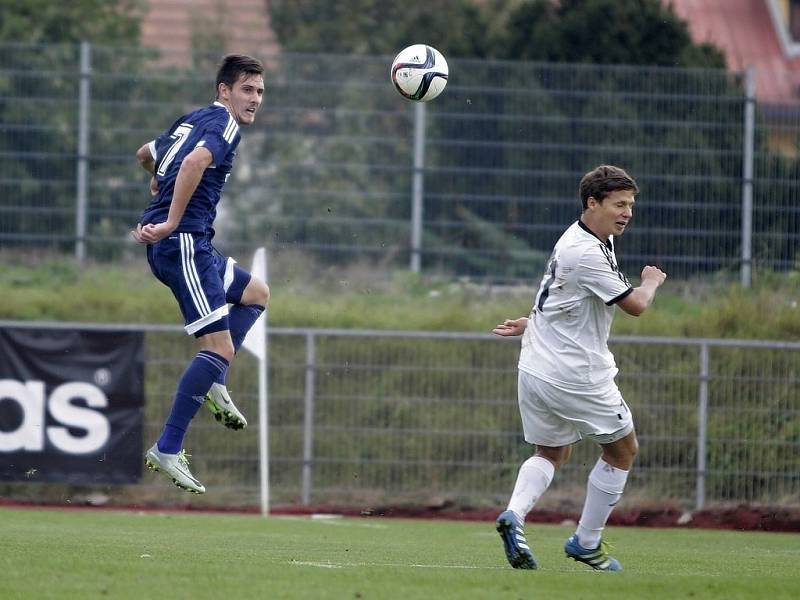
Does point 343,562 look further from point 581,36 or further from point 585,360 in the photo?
point 581,36

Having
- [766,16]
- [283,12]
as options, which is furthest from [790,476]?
[766,16]

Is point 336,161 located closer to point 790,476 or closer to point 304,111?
point 304,111

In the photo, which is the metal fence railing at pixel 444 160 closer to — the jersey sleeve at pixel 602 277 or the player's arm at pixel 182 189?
the player's arm at pixel 182 189

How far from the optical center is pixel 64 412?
13852 mm

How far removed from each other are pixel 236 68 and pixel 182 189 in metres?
0.90

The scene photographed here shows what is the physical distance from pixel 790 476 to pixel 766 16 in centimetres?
1940

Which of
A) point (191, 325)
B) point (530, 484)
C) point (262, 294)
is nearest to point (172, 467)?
point (191, 325)

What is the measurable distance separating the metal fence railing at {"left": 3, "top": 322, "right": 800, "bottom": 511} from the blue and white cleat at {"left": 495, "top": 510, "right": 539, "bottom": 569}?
21.6 feet

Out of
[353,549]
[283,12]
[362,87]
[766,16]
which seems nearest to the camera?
[353,549]

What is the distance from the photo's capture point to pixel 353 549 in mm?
9273

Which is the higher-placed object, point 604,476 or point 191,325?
point 191,325

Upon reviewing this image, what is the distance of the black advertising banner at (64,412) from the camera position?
13797mm

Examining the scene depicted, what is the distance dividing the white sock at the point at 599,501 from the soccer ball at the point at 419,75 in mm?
3071

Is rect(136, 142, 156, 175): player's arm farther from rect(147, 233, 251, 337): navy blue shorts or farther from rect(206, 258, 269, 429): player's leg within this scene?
rect(206, 258, 269, 429): player's leg
